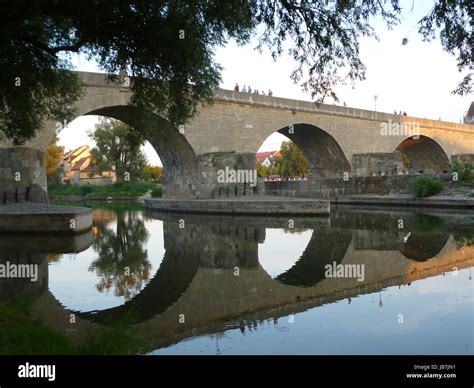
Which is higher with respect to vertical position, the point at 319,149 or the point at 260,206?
the point at 319,149

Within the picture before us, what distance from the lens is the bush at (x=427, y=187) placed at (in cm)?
2384

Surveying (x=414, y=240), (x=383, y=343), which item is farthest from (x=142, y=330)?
(x=414, y=240)

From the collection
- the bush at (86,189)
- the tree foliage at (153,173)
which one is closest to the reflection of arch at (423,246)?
the bush at (86,189)

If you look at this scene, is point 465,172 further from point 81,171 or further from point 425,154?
point 81,171

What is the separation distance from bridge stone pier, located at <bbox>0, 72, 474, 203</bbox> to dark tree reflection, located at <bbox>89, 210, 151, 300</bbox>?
248 cm

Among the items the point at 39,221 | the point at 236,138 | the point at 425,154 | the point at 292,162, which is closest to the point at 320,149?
the point at 236,138

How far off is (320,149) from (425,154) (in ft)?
50.6

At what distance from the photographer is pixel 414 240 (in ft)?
37.3

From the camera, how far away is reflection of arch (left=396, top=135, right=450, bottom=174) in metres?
41.5

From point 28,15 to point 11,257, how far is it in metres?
5.83

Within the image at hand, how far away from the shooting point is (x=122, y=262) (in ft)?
31.4

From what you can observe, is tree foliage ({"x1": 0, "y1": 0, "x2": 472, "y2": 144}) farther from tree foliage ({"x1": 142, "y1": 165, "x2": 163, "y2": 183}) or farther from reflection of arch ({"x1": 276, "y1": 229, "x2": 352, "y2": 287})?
tree foliage ({"x1": 142, "y1": 165, "x2": 163, "y2": 183})

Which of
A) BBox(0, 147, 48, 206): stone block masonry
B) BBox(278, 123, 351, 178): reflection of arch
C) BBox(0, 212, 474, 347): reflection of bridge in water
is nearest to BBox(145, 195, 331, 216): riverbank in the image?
BBox(0, 212, 474, 347): reflection of bridge in water
